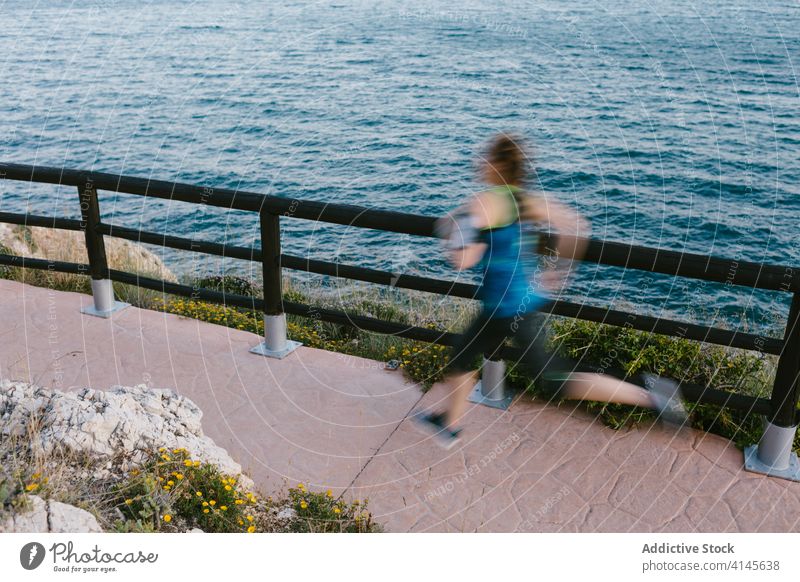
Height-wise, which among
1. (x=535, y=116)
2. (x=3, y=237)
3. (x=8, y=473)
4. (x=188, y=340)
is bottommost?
(x=535, y=116)

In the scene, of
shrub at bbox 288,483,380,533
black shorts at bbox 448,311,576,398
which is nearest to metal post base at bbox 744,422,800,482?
black shorts at bbox 448,311,576,398

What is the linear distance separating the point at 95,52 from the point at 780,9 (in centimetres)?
4979

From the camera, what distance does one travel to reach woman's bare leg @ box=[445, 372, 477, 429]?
5215 millimetres

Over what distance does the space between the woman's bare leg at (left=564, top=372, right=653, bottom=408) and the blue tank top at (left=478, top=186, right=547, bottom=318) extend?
2.98 ft

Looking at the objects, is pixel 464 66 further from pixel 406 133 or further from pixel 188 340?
pixel 188 340

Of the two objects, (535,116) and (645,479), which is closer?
(645,479)

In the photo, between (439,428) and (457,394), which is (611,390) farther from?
(439,428)

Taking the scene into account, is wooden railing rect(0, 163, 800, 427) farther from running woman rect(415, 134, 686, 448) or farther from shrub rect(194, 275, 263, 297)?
shrub rect(194, 275, 263, 297)

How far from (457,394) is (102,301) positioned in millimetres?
3693

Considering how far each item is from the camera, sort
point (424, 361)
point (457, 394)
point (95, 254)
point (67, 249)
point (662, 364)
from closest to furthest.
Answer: point (457, 394)
point (662, 364)
point (424, 361)
point (95, 254)
point (67, 249)

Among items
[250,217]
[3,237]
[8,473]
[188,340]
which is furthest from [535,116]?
[8,473]

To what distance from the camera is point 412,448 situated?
17.8ft

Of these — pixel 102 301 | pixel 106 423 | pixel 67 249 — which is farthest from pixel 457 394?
pixel 67 249

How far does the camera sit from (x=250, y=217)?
80.8ft
